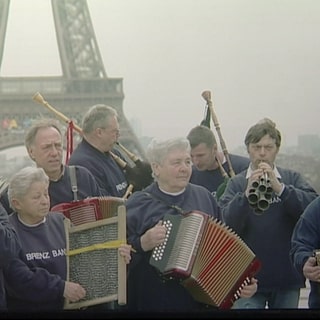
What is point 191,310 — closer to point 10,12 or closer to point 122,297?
point 122,297

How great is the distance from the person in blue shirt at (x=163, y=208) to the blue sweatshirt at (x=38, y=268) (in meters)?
0.30

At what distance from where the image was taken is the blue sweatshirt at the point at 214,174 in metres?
2.96

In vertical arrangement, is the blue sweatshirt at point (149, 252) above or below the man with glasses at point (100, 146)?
below

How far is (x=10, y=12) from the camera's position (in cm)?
288

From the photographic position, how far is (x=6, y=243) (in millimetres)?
2643

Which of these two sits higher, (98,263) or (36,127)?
(36,127)

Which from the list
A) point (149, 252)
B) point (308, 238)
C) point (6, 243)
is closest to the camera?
point (6, 243)

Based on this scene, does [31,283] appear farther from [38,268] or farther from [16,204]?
[16,204]

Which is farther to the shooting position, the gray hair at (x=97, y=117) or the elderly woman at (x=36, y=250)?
the gray hair at (x=97, y=117)

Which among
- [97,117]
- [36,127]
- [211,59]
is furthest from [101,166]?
[211,59]

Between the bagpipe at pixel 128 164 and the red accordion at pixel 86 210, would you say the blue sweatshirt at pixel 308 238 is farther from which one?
the red accordion at pixel 86 210

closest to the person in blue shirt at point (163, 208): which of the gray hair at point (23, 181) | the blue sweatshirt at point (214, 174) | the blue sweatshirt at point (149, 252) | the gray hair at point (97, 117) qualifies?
the blue sweatshirt at point (149, 252)

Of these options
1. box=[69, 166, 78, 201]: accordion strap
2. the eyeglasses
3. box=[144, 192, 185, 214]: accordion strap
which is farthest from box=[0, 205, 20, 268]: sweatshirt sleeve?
the eyeglasses

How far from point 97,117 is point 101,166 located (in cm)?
22
